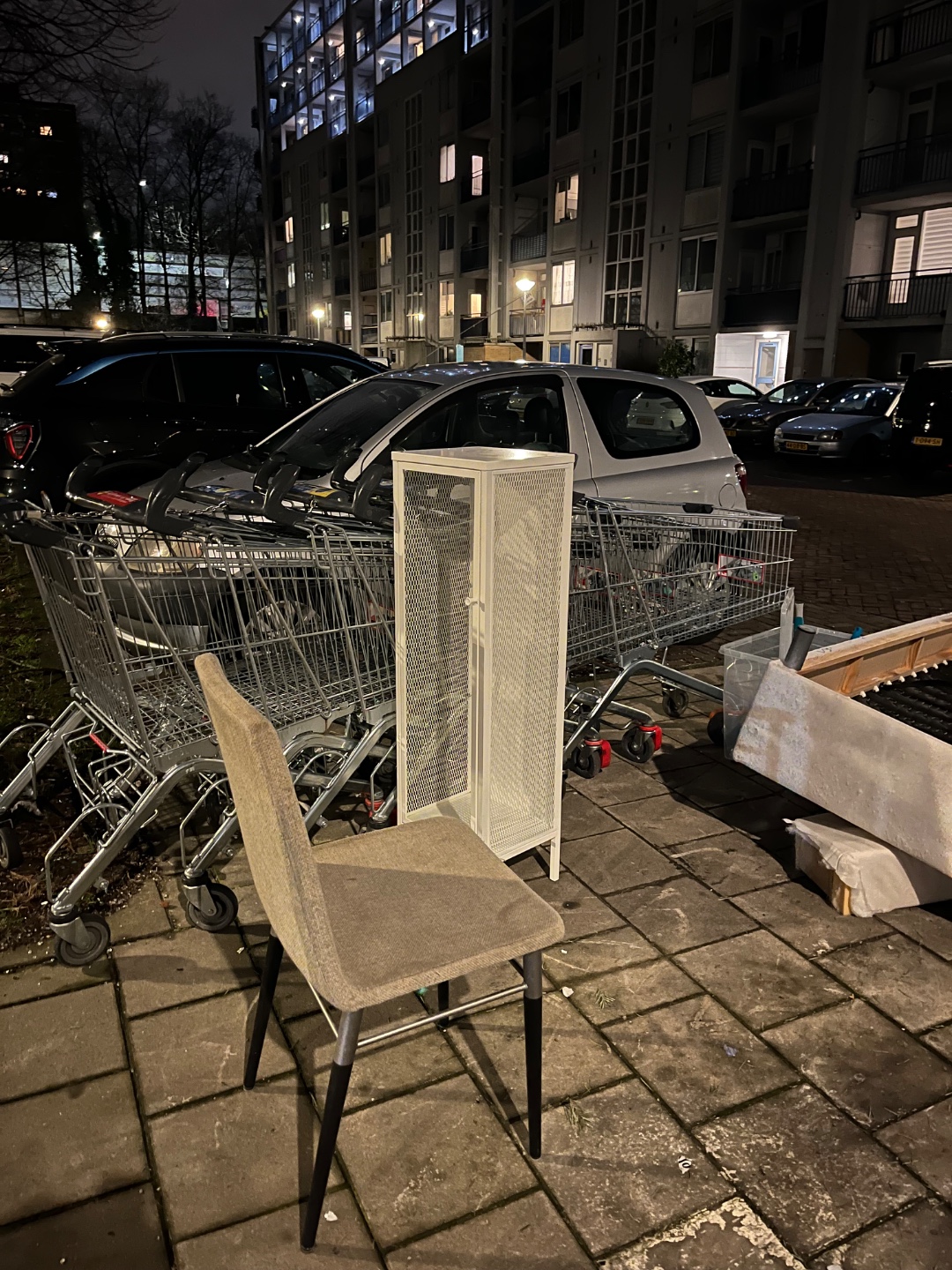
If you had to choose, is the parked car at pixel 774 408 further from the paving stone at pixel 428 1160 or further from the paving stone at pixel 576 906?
the paving stone at pixel 428 1160

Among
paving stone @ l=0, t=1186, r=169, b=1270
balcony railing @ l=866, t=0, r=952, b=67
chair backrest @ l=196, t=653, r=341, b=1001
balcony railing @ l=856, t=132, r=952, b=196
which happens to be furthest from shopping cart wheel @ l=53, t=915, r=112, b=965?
balcony railing @ l=866, t=0, r=952, b=67

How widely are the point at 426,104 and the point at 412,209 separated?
4244 mm

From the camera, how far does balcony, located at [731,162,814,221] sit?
2491cm

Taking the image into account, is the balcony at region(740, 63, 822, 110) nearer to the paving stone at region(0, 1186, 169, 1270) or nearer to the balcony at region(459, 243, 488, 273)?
the balcony at region(459, 243, 488, 273)

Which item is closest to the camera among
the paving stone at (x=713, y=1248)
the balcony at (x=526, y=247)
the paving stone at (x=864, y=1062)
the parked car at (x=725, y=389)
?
the paving stone at (x=713, y=1248)

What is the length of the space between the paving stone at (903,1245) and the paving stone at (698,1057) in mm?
439

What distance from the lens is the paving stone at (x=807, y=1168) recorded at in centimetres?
218

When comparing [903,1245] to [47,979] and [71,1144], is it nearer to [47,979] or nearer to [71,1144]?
[71,1144]

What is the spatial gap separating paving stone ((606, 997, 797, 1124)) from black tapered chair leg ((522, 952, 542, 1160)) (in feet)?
1.42

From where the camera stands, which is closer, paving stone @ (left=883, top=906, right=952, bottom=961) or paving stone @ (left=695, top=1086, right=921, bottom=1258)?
paving stone @ (left=695, top=1086, right=921, bottom=1258)

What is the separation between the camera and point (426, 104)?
40375mm

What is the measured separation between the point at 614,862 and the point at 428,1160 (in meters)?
1.60

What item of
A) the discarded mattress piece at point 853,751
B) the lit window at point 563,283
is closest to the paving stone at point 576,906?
the discarded mattress piece at point 853,751

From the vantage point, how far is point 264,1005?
8.00ft
